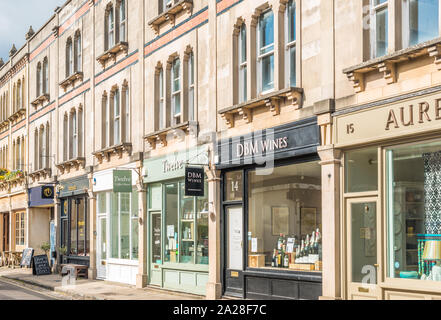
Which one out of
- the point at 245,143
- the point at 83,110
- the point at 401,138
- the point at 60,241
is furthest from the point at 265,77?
the point at 60,241

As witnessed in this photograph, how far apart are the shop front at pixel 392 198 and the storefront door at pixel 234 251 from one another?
414 cm

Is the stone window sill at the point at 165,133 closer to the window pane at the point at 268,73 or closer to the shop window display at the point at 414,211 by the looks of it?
the window pane at the point at 268,73

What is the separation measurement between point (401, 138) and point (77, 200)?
1898 centimetres

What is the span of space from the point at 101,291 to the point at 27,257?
544 inches

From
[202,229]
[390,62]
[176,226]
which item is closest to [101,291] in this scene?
[176,226]

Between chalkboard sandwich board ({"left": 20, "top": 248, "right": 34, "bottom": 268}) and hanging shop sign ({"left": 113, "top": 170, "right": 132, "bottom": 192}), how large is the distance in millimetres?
12643

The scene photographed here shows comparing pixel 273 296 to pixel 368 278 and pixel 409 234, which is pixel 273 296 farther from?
pixel 409 234

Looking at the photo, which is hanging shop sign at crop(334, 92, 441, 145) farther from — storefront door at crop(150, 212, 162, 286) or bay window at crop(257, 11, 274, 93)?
storefront door at crop(150, 212, 162, 286)

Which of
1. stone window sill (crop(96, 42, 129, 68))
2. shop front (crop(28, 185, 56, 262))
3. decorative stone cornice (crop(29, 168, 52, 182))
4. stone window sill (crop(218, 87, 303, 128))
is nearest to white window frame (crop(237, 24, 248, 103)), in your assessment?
stone window sill (crop(218, 87, 303, 128))

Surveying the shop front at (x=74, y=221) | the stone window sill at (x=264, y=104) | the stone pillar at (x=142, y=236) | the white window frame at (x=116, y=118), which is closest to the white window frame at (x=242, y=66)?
the stone window sill at (x=264, y=104)

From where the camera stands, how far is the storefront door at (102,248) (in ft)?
79.4

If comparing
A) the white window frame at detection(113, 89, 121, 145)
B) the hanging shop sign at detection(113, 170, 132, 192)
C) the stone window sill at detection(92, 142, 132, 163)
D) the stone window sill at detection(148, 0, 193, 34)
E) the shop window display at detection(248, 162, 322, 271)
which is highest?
the stone window sill at detection(148, 0, 193, 34)

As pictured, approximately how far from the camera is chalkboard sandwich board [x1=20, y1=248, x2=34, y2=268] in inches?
1251

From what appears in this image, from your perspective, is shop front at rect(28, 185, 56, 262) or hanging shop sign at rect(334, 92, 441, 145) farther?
shop front at rect(28, 185, 56, 262)
